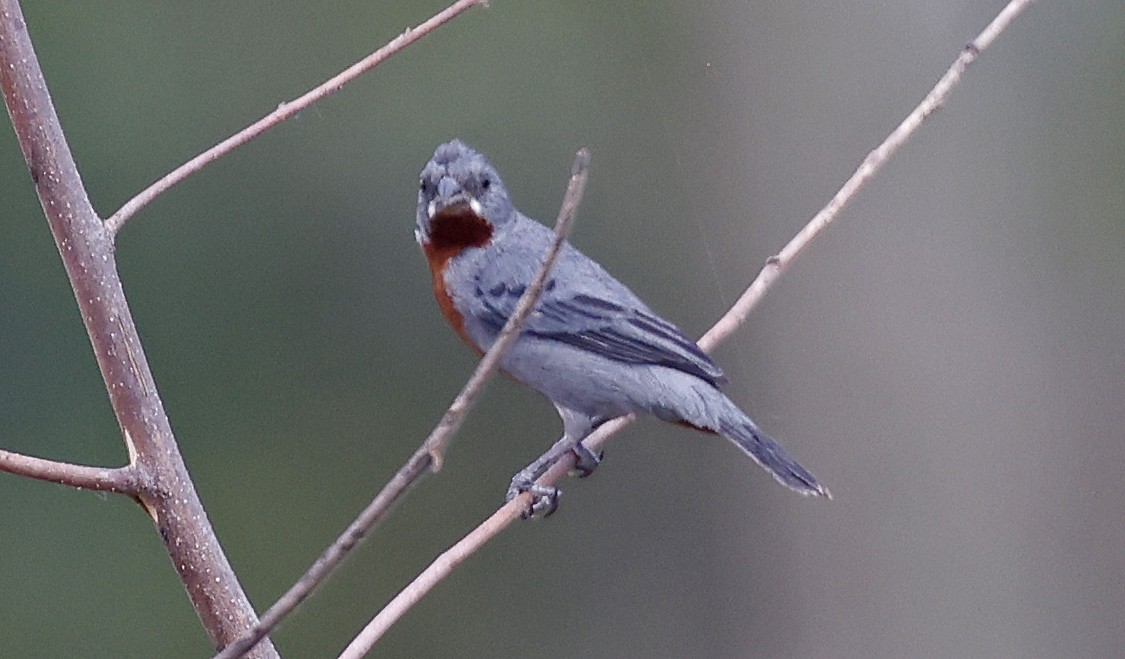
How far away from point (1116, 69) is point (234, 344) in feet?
7.06

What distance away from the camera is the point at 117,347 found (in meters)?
1.24

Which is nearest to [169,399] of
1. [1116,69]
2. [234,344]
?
[234,344]

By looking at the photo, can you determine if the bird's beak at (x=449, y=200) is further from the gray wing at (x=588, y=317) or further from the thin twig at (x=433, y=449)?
the thin twig at (x=433, y=449)

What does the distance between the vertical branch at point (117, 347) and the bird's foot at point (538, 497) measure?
53 cm

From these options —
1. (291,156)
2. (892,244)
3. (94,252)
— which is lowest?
(892,244)

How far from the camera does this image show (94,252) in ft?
4.09

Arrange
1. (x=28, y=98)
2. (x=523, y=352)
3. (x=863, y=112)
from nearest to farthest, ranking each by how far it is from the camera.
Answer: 1. (x=28, y=98)
2. (x=523, y=352)
3. (x=863, y=112)

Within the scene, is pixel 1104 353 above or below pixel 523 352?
below

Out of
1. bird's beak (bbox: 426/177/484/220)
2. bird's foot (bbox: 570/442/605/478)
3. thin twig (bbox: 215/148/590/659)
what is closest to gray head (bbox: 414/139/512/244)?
bird's beak (bbox: 426/177/484/220)

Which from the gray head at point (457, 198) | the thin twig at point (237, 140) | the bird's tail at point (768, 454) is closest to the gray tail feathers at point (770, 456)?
the bird's tail at point (768, 454)

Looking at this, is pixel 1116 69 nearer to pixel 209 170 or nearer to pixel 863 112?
pixel 863 112

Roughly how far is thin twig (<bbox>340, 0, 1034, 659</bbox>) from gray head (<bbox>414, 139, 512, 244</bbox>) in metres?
0.35

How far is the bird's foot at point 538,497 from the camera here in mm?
1716

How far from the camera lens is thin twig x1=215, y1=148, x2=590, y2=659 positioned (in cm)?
83
